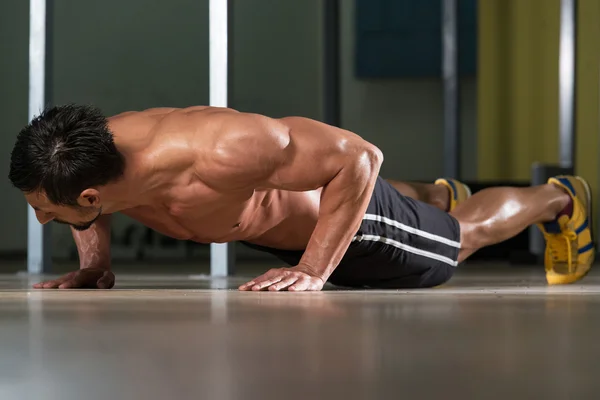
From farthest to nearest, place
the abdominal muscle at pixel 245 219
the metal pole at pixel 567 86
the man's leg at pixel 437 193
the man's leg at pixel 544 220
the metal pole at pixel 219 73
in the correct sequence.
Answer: the metal pole at pixel 567 86 < the metal pole at pixel 219 73 < the man's leg at pixel 437 193 < the man's leg at pixel 544 220 < the abdominal muscle at pixel 245 219

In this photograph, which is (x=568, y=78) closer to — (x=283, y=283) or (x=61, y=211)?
(x=283, y=283)

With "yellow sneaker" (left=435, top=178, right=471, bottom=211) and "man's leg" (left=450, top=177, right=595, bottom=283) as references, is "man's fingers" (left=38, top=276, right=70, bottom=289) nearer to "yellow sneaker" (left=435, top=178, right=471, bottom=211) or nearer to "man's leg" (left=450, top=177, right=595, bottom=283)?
"man's leg" (left=450, top=177, right=595, bottom=283)

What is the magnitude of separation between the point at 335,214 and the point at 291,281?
18cm

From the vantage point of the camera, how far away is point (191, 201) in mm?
2043

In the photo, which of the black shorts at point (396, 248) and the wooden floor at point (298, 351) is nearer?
the wooden floor at point (298, 351)

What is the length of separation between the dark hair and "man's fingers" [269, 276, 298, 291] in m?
0.40

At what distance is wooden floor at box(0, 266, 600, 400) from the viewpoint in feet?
2.80

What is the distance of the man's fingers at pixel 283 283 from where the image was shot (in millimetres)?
1987

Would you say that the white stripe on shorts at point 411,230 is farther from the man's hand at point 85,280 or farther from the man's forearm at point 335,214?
the man's hand at point 85,280

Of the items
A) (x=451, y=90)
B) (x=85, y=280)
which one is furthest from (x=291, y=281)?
(x=451, y=90)

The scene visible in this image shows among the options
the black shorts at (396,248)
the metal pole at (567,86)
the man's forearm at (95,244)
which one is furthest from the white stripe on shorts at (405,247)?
the metal pole at (567,86)

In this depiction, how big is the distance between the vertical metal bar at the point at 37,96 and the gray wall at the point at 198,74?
2.62 meters

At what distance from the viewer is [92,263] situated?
2.32m

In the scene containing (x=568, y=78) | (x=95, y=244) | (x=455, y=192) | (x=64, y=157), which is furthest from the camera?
(x=568, y=78)
